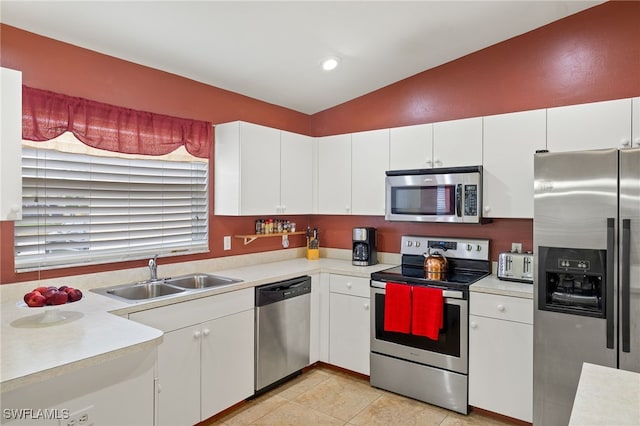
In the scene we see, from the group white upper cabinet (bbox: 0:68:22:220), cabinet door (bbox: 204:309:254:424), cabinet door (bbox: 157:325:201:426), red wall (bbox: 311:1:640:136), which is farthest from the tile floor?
red wall (bbox: 311:1:640:136)

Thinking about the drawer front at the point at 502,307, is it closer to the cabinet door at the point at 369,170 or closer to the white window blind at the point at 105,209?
the cabinet door at the point at 369,170

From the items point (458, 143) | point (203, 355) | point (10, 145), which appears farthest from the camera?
point (458, 143)

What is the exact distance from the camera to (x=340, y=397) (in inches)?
120

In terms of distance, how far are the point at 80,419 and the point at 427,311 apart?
214 cm

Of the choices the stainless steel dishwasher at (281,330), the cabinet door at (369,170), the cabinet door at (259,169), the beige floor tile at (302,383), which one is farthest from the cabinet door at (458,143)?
the beige floor tile at (302,383)

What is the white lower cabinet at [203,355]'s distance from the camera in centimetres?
235

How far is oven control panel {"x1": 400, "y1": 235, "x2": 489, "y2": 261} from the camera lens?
3.21m

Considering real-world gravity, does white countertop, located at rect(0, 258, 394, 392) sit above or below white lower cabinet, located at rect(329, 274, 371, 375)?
above

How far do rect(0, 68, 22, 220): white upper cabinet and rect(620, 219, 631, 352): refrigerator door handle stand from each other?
2975mm

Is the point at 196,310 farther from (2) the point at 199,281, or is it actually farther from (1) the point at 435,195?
(1) the point at 435,195

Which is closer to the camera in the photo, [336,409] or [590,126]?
[590,126]

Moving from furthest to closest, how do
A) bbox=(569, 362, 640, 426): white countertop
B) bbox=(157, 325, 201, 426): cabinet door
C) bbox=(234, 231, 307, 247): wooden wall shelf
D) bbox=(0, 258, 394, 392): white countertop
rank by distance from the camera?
1. bbox=(234, 231, 307, 247): wooden wall shelf
2. bbox=(157, 325, 201, 426): cabinet door
3. bbox=(0, 258, 394, 392): white countertop
4. bbox=(569, 362, 640, 426): white countertop

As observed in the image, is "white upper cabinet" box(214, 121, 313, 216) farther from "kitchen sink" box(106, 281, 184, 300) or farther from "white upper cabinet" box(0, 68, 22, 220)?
"white upper cabinet" box(0, 68, 22, 220)

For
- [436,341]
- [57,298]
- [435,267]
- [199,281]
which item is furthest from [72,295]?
[435,267]
